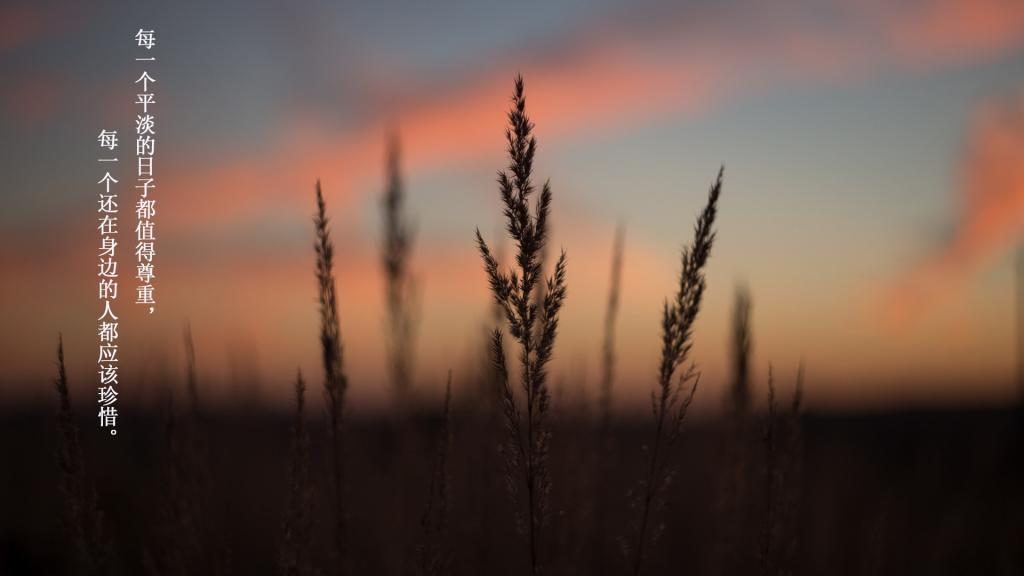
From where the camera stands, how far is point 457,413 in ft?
16.9

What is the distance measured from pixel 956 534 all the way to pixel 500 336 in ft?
19.9

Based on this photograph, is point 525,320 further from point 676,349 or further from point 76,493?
point 76,493

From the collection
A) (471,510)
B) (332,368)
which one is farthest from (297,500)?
(471,510)

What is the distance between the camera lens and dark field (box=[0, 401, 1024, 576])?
11.1ft

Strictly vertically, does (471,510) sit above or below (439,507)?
below

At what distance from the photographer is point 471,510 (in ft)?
15.7

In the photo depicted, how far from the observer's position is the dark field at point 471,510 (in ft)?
11.1

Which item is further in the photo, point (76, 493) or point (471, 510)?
point (471, 510)

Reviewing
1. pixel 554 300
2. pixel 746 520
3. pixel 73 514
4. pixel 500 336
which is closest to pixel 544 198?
pixel 554 300

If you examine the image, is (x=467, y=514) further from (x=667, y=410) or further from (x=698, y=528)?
(x=698, y=528)

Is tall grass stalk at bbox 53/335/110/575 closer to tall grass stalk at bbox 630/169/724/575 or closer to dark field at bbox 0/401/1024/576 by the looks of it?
dark field at bbox 0/401/1024/576

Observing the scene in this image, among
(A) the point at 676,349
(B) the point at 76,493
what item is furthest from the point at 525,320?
(B) the point at 76,493

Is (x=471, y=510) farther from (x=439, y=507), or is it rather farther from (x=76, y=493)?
(x=76, y=493)

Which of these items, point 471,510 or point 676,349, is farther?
point 471,510
